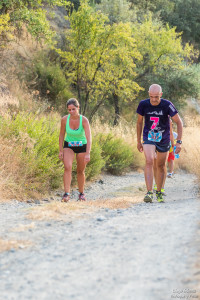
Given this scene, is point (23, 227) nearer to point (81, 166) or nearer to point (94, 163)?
point (81, 166)

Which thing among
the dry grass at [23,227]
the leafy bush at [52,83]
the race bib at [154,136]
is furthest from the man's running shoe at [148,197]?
the leafy bush at [52,83]

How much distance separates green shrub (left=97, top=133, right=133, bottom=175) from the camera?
12.4 meters

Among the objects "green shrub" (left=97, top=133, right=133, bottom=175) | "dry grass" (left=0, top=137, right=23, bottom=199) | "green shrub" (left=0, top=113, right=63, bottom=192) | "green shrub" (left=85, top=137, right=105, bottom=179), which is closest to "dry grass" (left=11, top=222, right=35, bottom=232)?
"dry grass" (left=0, top=137, right=23, bottom=199)

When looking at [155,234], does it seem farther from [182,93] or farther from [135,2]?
[135,2]

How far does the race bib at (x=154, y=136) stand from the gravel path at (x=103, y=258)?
1934 mm

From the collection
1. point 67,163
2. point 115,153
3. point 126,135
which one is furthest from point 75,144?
point 126,135

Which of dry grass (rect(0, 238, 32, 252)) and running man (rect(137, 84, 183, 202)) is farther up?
running man (rect(137, 84, 183, 202))

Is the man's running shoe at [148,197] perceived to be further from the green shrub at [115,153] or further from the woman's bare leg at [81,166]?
the green shrub at [115,153]

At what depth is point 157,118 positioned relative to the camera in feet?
20.3

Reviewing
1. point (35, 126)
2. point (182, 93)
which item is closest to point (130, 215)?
point (35, 126)

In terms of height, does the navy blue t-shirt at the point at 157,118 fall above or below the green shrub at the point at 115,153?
above

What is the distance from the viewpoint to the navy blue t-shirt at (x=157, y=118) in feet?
20.3

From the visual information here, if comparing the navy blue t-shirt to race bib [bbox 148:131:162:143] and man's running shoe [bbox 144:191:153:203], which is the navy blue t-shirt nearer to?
race bib [bbox 148:131:162:143]

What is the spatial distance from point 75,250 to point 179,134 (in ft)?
12.3
